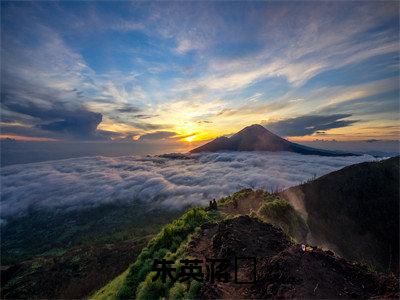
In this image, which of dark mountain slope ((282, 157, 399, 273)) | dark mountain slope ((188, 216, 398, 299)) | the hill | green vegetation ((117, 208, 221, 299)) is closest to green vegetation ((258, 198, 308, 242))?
the hill

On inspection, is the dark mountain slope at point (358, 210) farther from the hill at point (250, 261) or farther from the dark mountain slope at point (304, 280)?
the dark mountain slope at point (304, 280)

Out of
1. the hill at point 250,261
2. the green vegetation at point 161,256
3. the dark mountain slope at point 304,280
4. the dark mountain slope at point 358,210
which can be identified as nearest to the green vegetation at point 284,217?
the hill at point 250,261

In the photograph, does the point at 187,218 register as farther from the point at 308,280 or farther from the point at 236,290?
the point at 308,280

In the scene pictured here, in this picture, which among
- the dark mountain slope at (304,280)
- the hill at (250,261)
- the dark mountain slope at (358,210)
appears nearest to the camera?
the dark mountain slope at (304,280)

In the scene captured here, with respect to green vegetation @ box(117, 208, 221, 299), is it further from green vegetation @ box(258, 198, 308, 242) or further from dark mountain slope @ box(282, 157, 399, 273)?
dark mountain slope @ box(282, 157, 399, 273)

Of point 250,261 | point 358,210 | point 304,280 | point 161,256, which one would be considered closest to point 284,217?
point 161,256

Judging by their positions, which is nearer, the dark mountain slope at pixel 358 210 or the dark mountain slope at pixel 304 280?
the dark mountain slope at pixel 304 280

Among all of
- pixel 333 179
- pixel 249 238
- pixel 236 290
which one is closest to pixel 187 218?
pixel 249 238
